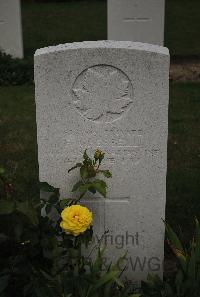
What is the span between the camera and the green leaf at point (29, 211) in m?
2.72

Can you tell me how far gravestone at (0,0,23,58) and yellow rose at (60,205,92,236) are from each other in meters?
6.42

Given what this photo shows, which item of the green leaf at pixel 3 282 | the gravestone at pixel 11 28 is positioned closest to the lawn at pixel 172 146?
the gravestone at pixel 11 28

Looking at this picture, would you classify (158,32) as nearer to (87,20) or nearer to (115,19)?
(115,19)

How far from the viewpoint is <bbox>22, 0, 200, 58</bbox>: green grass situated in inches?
460

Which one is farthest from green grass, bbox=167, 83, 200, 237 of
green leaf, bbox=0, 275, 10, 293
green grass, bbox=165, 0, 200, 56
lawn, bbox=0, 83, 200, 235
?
green grass, bbox=165, 0, 200, 56

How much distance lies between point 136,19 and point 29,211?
20.9ft

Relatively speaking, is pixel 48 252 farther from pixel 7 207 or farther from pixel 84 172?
pixel 84 172

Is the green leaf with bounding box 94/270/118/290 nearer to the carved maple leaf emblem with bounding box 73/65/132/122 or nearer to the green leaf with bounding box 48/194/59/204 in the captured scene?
the green leaf with bounding box 48/194/59/204

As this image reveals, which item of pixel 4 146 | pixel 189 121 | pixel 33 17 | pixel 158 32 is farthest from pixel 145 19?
pixel 33 17

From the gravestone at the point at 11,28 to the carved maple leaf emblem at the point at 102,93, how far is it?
6062 mm

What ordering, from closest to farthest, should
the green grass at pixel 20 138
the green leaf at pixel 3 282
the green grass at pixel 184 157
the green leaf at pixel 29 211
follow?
1. the green leaf at pixel 3 282
2. the green leaf at pixel 29 211
3. the green grass at pixel 184 157
4. the green grass at pixel 20 138

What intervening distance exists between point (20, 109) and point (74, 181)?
13.5 ft

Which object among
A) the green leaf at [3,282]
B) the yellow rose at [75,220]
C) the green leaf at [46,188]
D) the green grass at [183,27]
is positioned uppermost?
the green grass at [183,27]

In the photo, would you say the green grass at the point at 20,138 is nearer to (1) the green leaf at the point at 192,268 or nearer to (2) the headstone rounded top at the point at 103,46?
(2) the headstone rounded top at the point at 103,46
